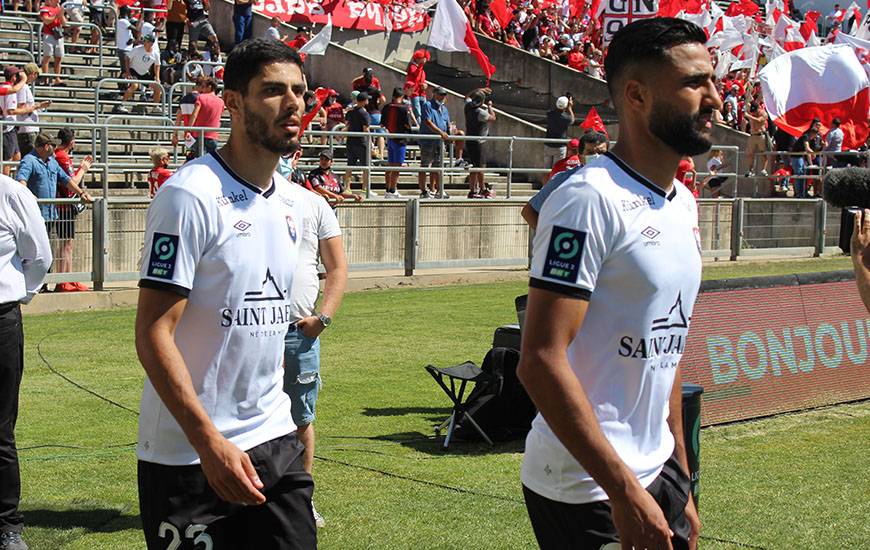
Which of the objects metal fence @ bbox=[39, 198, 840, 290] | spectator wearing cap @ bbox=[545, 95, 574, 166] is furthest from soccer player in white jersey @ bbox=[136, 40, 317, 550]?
spectator wearing cap @ bbox=[545, 95, 574, 166]

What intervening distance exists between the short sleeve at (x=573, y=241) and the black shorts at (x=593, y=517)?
1.92 feet

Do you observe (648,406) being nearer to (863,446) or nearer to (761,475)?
(761,475)

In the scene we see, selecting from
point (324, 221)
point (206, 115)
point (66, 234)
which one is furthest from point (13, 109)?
point (324, 221)

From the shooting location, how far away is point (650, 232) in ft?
10.9

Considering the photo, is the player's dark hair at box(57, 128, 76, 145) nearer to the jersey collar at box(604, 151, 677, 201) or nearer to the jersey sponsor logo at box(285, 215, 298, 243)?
the jersey sponsor logo at box(285, 215, 298, 243)

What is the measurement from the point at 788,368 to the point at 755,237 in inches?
576

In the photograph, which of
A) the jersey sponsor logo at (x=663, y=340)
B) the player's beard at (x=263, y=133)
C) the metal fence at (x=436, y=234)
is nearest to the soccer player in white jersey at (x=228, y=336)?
the player's beard at (x=263, y=133)

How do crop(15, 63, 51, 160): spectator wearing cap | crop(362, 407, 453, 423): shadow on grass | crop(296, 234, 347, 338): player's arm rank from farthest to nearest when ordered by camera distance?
crop(15, 63, 51, 160): spectator wearing cap
crop(362, 407, 453, 423): shadow on grass
crop(296, 234, 347, 338): player's arm

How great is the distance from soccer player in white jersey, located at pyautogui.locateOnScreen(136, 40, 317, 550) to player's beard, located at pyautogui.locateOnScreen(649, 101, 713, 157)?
1282 millimetres

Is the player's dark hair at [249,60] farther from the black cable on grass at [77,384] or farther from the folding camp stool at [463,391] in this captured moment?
the black cable on grass at [77,384]

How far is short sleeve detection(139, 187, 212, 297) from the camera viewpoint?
3.73 metres

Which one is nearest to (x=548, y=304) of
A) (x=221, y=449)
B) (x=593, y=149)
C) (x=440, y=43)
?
(x=221, y=449)

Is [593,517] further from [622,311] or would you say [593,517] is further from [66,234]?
[66,234]

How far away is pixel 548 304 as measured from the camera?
3.19m
